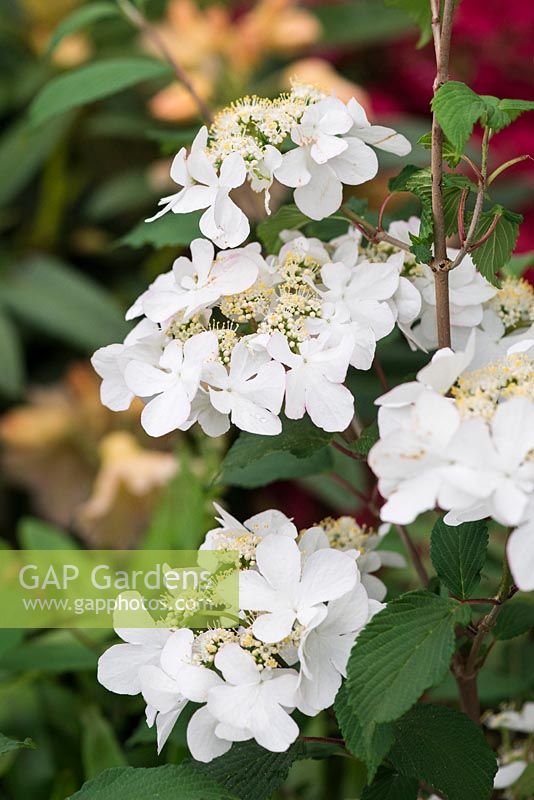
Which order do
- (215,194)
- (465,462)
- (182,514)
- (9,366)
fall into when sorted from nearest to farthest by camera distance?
1. (465,462)
2. (215,194)
3. (182,514)
4. (9,366)

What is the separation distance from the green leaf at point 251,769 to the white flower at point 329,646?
0.06 meters

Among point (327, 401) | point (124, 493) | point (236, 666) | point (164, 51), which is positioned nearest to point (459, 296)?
point (327, 401)

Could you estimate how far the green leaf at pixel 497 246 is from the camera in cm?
46

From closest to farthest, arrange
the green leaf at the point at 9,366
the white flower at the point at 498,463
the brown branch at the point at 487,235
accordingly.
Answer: the white flower at the point at 498,463 < the brown branch at the point at 487,235 < the green leaf at the point at 9,366

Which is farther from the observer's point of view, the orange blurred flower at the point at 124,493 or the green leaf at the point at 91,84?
the orange blurred flower at the point at 124,493

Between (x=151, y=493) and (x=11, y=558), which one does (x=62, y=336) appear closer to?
(x=151, y=493)

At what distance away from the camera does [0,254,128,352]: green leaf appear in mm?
1348

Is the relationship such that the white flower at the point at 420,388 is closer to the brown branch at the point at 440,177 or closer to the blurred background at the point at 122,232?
the brown branch at the point at 440,177

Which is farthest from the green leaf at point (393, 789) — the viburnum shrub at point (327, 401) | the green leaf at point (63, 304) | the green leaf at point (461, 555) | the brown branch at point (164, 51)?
the green leaf at point (63, 304)

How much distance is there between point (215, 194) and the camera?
1.46 ft

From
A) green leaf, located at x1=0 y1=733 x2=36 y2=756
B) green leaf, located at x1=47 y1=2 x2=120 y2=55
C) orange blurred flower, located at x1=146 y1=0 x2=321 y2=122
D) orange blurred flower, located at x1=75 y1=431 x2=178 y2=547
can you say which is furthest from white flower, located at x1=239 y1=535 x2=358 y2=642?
orange blurred flower, located at x1=146 y1=0 x2=321 y2=122

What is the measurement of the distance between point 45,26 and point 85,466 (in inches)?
26.5

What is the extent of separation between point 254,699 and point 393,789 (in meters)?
0.12

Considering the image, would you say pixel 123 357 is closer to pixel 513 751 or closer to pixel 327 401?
pixel 327 401
